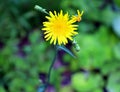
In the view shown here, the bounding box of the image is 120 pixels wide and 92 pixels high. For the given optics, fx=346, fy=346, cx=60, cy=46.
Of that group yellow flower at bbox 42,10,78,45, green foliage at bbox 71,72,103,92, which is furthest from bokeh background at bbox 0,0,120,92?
yellow flower at bbox 42,10,78,45

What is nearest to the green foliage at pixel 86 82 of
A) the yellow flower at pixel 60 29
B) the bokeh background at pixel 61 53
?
the bokeh background at pixel 61 53

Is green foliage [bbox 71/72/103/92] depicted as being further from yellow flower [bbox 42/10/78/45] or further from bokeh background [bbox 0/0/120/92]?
yellow flower [bbox 42/10/78/45]

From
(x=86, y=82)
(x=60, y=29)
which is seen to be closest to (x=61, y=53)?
(x=86, y=82)

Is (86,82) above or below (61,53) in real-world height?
below

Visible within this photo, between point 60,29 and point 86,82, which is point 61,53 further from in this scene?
point 60,29

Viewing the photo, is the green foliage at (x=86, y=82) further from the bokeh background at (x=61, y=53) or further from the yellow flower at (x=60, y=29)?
the yellow flower at (x=60, y=29)

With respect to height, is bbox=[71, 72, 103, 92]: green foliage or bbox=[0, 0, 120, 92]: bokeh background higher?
bbox=[0, 0, 120, 92]: bokeh background

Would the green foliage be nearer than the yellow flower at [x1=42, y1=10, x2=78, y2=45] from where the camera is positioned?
No

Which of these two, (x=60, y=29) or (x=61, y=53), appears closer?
(x=60, y=29)
